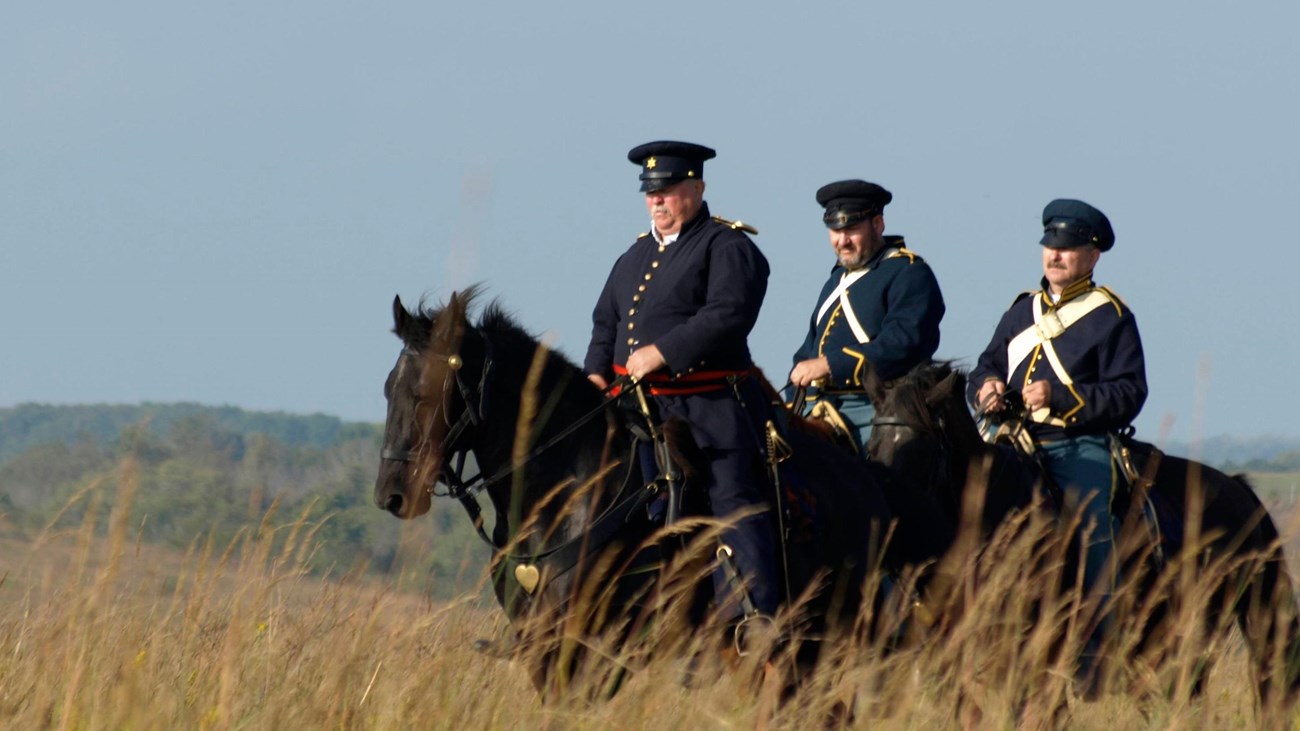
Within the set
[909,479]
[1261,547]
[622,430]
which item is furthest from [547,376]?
[1261,547]

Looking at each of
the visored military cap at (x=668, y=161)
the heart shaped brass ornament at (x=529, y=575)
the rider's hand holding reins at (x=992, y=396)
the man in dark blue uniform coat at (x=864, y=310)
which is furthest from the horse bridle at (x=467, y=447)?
the rider's hand holding reins at (x=992, y=396)

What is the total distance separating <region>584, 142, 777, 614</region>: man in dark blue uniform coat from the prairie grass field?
1.71 feet

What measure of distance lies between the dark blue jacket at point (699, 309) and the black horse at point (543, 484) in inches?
11.2

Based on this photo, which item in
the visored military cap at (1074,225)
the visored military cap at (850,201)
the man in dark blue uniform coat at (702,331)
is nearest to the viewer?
the man in dark blue uniform coat at (702,331)

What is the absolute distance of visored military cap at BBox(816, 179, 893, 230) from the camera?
32.9ft

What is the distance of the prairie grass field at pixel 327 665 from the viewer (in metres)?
5.30

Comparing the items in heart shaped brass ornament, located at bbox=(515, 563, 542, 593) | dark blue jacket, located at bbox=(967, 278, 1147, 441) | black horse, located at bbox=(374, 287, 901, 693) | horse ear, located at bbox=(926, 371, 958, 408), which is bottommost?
heart shaped brass ornament, located at bbox=(515, 563, 542, 593)

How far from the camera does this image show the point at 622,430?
7.66 m

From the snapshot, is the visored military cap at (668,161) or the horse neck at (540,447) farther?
the visored military cap at (668,161)

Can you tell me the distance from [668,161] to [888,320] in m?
2.28

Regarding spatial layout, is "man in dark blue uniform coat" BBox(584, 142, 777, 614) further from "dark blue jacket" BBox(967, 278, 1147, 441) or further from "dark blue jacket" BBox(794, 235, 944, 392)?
"dark blue jacket" BBox(967, 278, 1147, 441)

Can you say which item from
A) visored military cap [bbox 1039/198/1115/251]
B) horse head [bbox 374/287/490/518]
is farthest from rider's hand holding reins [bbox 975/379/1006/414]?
horse head [bbox 374/287/490/518]

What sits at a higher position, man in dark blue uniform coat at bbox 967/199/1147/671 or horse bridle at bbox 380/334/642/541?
man in dark blue uniform coat at bbox 967/199/1147/671

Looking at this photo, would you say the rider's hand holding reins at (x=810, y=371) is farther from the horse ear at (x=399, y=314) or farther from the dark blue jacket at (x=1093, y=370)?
the horse ear at (x=399, y=314)
